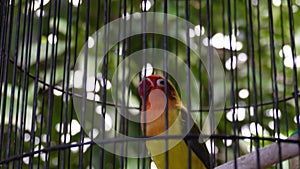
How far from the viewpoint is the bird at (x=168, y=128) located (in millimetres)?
1060

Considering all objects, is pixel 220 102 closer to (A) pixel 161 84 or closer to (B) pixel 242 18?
(B) pixel 242 18

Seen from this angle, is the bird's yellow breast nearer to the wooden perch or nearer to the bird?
the bird

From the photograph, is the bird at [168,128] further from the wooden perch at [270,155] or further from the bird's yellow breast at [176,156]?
the wooden perch at [270,155]

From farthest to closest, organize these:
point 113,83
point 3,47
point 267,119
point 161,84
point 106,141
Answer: point 267,119, point 113,83, point 161,84, point 3,47, point 106,141

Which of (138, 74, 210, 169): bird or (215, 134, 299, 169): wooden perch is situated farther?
(138, 74, 210, 169): bird

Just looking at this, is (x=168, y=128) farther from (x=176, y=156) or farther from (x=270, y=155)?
(x=270, y=155)

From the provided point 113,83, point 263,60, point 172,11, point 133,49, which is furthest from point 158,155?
point 263,60

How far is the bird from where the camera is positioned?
1.06m

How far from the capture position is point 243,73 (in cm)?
158

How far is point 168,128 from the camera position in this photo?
1.04 m

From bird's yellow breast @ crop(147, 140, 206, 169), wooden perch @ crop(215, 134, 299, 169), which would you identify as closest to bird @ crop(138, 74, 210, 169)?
bird's yellow breast @ crop(147, 140, 206, 169)

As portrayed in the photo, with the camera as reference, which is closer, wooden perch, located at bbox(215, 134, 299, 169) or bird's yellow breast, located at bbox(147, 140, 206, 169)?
wooden perch, located at bbox(215, 134, 299, 169)

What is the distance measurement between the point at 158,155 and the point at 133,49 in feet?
1.32

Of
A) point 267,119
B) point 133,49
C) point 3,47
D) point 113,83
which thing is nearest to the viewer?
point 3,47
